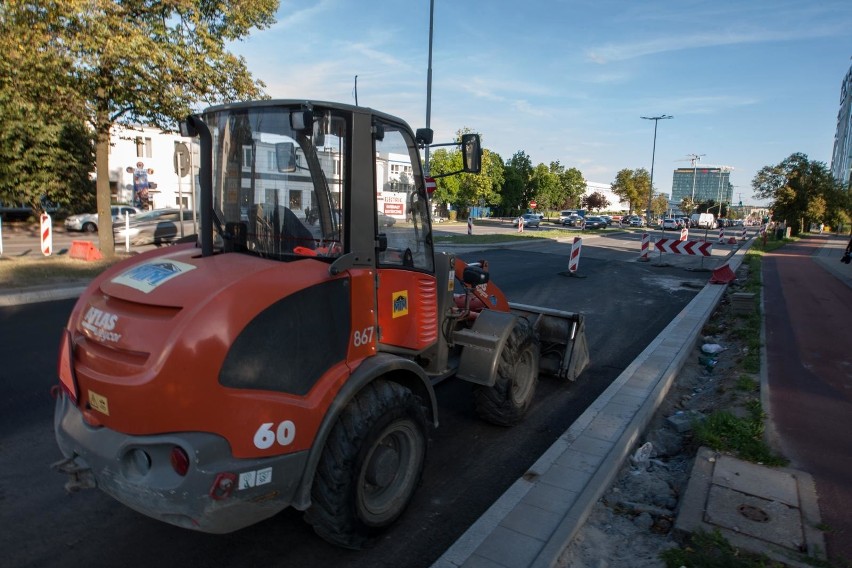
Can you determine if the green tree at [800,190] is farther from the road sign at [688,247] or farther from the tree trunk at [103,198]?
the tree trunk at [103,198]

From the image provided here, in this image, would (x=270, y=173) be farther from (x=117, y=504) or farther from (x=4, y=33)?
(x=4, y=33)

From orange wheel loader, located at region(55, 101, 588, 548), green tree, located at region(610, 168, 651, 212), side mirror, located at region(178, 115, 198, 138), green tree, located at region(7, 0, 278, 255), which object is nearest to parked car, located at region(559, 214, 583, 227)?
green tree, located at region(610, 168, 651, 212)

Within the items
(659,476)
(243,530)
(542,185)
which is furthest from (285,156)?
(542,185)

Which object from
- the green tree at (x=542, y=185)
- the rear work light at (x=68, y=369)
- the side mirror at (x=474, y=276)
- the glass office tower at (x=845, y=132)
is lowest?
the rear work light at (x=68, y=369)

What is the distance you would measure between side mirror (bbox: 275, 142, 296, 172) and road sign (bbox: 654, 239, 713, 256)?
1771cm

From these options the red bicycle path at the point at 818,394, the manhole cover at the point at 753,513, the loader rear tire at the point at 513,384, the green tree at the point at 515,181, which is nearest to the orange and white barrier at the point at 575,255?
the red bicycle path at the point at 818,394

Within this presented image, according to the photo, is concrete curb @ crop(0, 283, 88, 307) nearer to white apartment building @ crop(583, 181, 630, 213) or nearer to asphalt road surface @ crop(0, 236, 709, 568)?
asphalt road surface @ crop(0, 236, 709, 568)

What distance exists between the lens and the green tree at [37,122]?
36.1ft

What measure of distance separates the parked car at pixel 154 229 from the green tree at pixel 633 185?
78486 millimetres

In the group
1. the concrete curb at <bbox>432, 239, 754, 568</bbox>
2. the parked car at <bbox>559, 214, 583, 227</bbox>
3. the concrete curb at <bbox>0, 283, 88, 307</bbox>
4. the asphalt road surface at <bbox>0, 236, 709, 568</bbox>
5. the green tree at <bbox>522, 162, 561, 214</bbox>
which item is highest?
the green tree at <bbox>522, 162, 561, 214</bbox>

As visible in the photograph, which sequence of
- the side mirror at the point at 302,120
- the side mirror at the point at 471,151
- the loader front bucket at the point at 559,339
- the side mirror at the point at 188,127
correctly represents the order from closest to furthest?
the side mirror at the point at 302,120 < the side mirror at the point at 188,127 < the side mirror at the point at 471,151 < the loader front bucket at the point at 559,339

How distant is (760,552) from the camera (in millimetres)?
2994

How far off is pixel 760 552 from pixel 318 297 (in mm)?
2867

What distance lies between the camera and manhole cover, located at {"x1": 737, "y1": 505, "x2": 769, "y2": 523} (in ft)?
11.0
